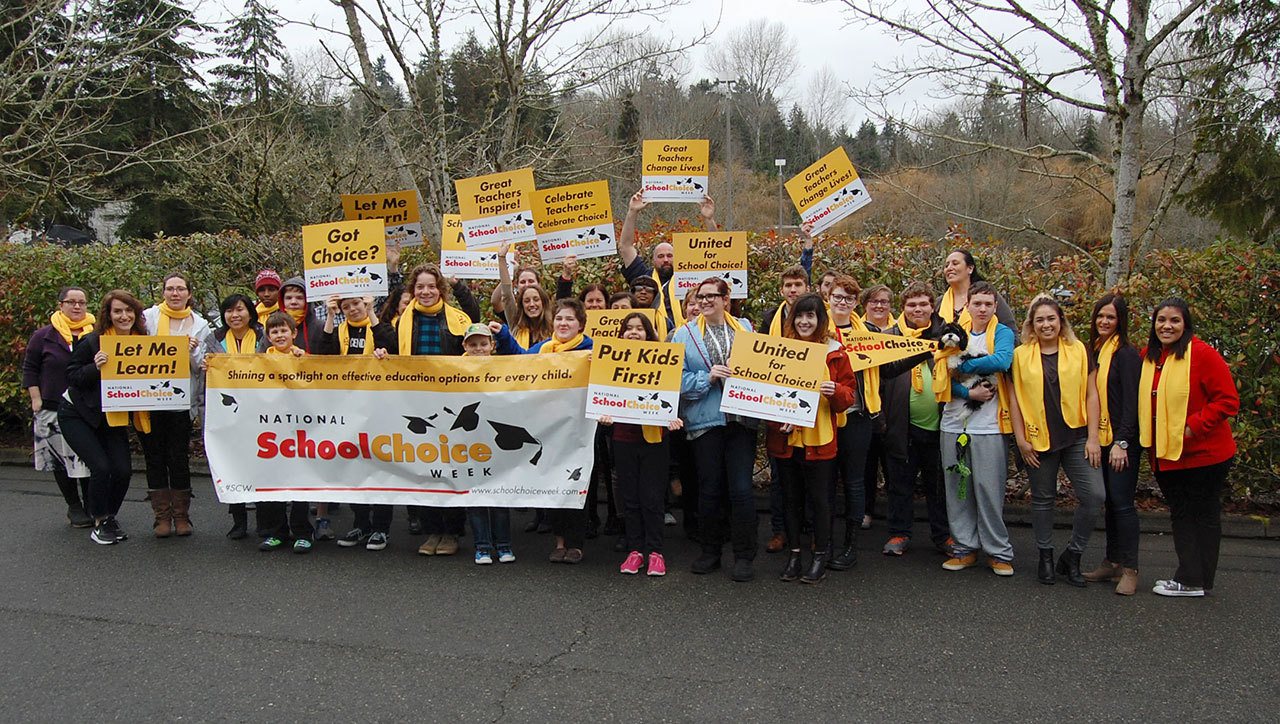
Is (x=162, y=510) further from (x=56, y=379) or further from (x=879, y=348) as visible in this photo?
(x=879, y=348)

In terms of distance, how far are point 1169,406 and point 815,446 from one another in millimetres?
2031

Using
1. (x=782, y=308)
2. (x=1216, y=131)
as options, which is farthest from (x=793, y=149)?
(x=782, y=308)

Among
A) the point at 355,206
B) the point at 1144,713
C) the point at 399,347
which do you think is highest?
the point at 355,206

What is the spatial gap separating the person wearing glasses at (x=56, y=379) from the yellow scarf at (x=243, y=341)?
110 cm

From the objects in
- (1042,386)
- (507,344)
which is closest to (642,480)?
(507,344)

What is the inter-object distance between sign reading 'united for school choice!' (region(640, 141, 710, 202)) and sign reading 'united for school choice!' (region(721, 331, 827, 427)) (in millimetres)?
2546

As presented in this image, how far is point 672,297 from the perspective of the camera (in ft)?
24.3

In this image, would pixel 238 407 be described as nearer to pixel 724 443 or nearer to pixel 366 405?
pixel 366 405

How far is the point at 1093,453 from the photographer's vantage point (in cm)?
550

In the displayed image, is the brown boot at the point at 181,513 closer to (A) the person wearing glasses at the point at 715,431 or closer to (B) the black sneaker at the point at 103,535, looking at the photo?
(B) the black sneaker at the point at 103,535

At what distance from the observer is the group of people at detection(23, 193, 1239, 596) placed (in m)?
5.39

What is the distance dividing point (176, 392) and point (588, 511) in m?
3.20

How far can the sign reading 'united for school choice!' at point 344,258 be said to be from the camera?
6707mm

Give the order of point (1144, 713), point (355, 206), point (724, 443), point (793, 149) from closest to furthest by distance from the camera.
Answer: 1. point (1144, 713)
2. point (724, 443)
3. point (355, 206)
4. point (793, 149)
